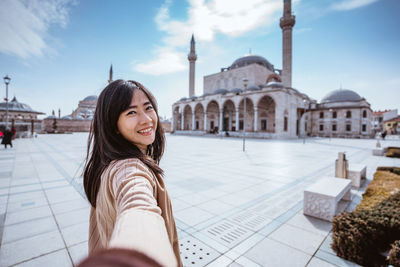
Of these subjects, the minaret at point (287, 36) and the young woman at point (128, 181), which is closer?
the young woman at point (128, 181)

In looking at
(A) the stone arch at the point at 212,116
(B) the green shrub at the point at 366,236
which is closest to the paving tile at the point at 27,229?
(B) the green shrub at the point at 366,236

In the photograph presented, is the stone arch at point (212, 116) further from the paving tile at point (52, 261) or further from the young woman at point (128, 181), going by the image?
the young woman at point (128, 181)

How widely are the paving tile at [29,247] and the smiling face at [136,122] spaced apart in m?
2.61

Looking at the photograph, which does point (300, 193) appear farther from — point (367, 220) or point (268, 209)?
point (367, 220)

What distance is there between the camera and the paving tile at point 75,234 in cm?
286

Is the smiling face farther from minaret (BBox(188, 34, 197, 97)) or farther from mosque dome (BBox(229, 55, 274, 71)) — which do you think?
mosque dome (BBox(229, 55, 274, 71))

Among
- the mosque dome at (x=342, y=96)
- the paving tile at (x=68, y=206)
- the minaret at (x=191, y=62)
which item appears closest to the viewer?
the paving tile at (x=68, y=206)

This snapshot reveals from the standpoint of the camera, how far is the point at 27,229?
124 inches

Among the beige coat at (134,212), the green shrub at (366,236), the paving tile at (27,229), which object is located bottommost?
the paving tile at (27,229)

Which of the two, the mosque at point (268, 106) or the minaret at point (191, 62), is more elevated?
the minaret at point (191, 62)

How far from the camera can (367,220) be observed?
8.35 ft

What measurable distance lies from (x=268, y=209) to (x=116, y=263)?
4.22 metres

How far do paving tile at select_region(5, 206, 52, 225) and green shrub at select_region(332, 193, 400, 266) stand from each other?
4.85 meters

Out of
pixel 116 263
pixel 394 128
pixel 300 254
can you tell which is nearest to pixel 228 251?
pixel 300 254
